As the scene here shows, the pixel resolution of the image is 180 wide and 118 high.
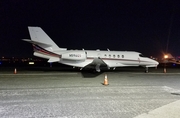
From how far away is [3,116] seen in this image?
6.23 meters

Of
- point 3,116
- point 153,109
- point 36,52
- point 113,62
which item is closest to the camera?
point 3,116

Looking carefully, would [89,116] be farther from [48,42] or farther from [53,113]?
[48,42]

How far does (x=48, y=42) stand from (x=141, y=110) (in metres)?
17.2

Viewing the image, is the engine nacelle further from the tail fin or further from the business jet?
the tail fin

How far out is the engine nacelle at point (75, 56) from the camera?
21.7m

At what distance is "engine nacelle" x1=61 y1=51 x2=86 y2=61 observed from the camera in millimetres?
21719

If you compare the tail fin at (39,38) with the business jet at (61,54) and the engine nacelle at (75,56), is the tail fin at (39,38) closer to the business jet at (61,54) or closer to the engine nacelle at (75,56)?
the business jet at (61,54)

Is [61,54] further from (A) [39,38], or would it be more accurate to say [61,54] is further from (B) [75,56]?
(A) [39,38]

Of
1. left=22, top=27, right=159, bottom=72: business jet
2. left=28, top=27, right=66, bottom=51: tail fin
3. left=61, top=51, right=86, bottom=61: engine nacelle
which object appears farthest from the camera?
left=28, top=27, right=66, bottom=51: tail fin

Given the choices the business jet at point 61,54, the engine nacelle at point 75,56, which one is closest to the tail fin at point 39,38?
the business jet at point 61,54

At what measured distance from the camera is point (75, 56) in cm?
2194

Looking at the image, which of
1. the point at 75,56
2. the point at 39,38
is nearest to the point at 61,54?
the point at 75,56

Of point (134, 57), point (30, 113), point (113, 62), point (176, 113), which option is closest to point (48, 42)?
point (113, 62)

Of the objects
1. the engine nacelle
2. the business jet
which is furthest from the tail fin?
the engine nacelle
